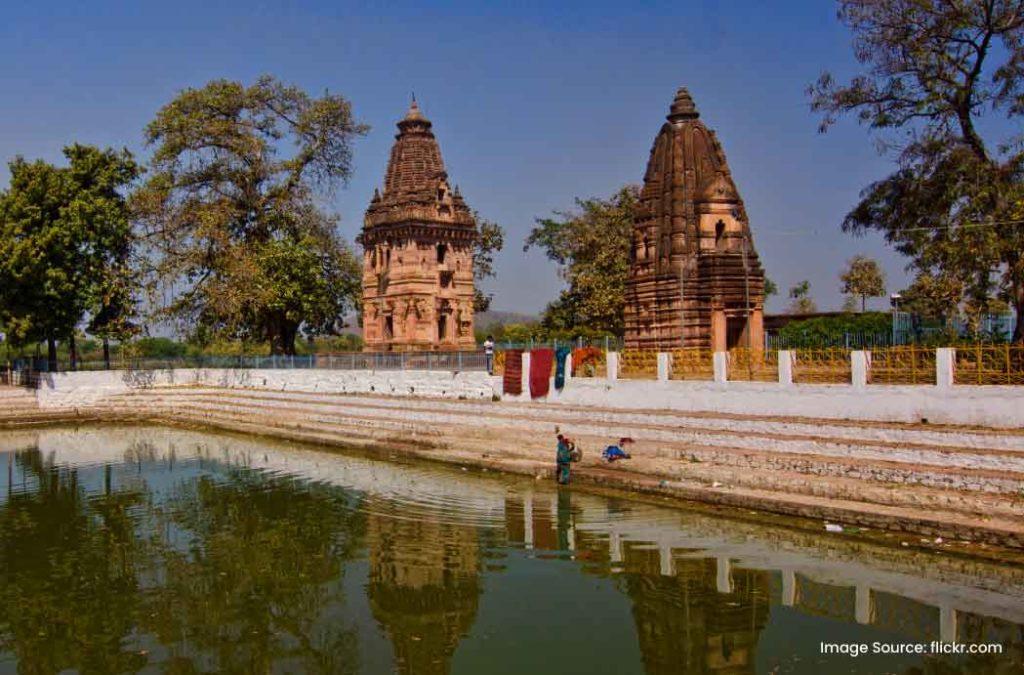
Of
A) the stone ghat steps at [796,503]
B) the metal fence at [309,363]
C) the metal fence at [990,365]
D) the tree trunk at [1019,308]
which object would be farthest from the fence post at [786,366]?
the metal fence at [309,363]

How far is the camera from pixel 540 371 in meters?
22.5

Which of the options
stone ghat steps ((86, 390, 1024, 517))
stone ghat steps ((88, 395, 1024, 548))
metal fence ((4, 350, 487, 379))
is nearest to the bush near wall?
metal fence ((4, 350, 487, 379))

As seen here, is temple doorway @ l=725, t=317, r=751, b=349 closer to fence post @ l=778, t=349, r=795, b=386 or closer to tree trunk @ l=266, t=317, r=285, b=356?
fence post @ l=778, t=349, r=795, b=386

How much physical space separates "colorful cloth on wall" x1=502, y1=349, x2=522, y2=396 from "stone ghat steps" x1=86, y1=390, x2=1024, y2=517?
1223 millimetres

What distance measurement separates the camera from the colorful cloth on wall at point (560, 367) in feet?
71.6

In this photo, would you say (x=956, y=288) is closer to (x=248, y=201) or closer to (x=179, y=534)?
(x=179, y=534)

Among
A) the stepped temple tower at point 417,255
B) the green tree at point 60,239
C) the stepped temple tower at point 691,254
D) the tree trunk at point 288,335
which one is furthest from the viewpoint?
the tree trunk at point 288,335

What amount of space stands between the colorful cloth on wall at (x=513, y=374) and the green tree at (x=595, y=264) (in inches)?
574

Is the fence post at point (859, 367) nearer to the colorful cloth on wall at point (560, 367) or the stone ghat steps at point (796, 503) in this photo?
the stone ghat steps at point (796, 503)

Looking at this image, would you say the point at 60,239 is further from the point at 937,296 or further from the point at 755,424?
the point at 937,296

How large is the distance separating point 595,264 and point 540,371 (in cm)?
1842

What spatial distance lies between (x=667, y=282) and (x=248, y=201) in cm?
1950

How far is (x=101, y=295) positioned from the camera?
3631cm

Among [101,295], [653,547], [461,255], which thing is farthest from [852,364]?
[101,295]
